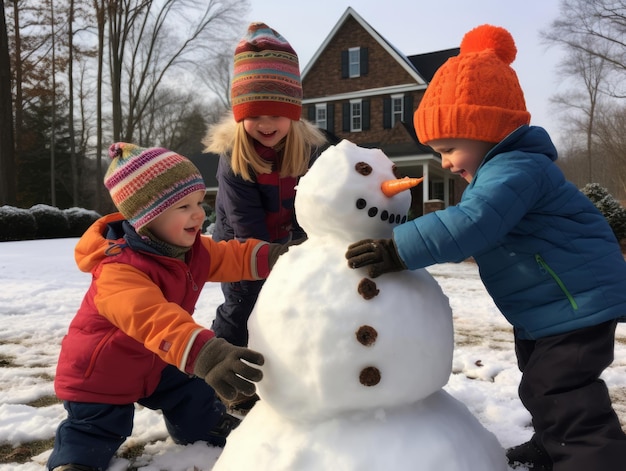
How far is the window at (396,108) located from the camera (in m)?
17.8

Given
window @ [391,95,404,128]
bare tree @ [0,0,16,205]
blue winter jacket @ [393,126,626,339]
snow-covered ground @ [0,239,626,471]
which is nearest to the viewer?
blue winter jacket @ [393,126,626,339]

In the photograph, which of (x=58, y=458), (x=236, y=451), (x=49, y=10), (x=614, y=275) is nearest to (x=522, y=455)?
(x=614, y=275)

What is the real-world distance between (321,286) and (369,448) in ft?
1.50

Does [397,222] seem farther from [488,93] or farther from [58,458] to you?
[58,458]

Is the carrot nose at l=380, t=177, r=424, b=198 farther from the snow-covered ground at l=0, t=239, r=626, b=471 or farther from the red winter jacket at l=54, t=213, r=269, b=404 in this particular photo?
→ the snow-covered ground at l=0, t=239, r=626, b=471

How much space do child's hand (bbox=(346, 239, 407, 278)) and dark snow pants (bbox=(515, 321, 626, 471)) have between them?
2.03ft

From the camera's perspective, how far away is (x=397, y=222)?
65.0 inches

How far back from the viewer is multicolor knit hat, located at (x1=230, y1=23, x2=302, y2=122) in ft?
8.78

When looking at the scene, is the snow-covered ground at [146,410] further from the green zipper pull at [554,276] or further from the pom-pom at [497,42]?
the pom-pom at [497,42]

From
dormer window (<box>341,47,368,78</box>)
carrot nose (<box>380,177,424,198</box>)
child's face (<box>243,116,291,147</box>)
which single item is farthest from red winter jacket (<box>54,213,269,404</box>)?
dormer window (<box>341,47,368,78</box>)

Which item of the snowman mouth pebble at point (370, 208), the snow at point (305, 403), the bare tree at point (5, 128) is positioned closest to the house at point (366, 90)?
the bare tree at point (5, 128)

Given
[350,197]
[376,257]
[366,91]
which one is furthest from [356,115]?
[376,257]

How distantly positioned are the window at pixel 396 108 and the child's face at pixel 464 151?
16.5 meters

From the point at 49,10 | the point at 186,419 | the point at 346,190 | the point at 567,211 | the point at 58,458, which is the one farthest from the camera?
the point at 49,10
